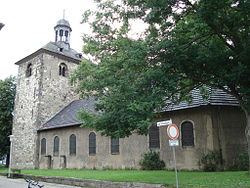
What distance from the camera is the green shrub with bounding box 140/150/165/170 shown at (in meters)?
18.6

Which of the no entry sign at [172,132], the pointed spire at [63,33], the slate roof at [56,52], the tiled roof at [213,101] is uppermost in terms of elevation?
the pointed spire at [63,33]

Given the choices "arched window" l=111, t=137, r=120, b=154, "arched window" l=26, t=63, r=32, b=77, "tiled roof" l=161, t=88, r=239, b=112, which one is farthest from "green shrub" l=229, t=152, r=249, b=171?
"arched window" l=26, t=63, r=32, b=77

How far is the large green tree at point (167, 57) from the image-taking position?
33.9 ft

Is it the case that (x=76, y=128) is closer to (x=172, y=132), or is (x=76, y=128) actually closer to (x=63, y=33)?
(x=63, y=33)

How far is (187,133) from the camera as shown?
17.8 metres

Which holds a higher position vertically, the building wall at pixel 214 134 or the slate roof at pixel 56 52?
the slate roof at pixel 56 52

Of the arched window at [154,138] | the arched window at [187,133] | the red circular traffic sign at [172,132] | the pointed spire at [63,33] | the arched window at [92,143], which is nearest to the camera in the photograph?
the red circular traffic sign at [172,132]

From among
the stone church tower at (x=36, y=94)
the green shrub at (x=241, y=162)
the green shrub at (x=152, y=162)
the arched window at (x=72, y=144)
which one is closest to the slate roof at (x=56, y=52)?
the stone church tower at (x=36, y=94)

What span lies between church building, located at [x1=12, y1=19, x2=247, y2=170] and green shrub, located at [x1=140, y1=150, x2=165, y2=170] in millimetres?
368

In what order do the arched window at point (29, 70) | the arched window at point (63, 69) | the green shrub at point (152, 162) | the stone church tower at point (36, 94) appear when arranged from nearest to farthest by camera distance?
the green shrub at point (152, 162) → the stone church tower at point (36, 94) → the arched window at point (63, 69) → the arched window at point (29, 70)

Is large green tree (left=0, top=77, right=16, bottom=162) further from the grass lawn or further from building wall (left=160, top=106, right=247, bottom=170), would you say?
building wall (left=160, top=106, right=247, bottom=170)

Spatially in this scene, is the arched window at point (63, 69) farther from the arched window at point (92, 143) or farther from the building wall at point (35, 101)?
the arched window at point (92, 143)

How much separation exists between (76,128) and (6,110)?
55.3ft

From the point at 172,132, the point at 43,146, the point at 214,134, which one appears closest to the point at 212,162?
the point at 214,134
